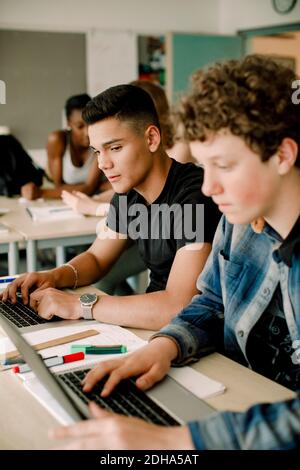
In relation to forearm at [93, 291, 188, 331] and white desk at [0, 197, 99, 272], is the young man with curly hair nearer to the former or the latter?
forearm at [93, 291, 188, 331]

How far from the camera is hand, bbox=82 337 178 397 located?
1048mm

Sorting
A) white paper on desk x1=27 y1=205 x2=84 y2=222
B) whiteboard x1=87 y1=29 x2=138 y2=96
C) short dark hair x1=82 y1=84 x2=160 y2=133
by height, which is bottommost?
white paper on desk x1=27 y1=205 x2=84 y2=222

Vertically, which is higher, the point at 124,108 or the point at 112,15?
the point at 112,15

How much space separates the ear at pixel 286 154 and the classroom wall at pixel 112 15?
4.39 metres

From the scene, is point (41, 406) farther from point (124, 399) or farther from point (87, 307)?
point (87, 307)

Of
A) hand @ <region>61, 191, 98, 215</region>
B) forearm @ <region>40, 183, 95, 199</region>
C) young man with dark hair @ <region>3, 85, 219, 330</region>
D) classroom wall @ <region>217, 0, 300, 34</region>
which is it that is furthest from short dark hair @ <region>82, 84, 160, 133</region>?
classroom wall @ <region>217, 0, 300, 34</region>

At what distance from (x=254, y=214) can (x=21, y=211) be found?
229 centimetres

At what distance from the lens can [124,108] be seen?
1.71 metres

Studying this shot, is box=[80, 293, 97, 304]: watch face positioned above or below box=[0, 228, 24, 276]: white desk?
above

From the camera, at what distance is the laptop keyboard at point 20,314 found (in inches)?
56.8

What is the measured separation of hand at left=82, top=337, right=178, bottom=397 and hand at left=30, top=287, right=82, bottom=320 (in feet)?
1.10

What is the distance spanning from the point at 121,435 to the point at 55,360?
1.29ft
